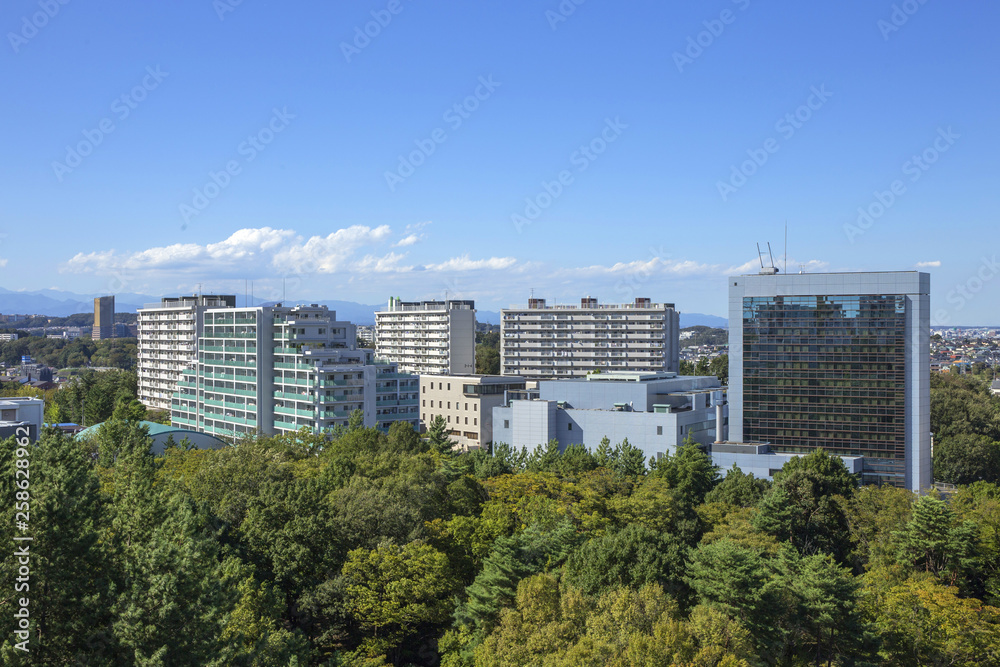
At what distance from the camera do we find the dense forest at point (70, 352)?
147625 mm

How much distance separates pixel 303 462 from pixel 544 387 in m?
23.9

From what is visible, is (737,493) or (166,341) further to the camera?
(166,341)

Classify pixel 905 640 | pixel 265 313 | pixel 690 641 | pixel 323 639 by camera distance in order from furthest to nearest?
pixel 265 313 → pixel 323 639 → pixel 905 640 → pixel 690 641

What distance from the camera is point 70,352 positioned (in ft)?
500

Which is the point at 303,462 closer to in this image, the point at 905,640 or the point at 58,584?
the point at 58,584

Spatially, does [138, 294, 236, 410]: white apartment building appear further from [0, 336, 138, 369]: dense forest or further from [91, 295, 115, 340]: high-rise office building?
[91, 295, 115, 340]: high-rise office building

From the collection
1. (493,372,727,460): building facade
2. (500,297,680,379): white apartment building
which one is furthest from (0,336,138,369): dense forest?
(493,372,727,460): building facade

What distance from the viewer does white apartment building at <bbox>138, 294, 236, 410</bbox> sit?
87.2 m

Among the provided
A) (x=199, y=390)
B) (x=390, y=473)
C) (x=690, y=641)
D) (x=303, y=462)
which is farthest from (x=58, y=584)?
(x=199, y=390)

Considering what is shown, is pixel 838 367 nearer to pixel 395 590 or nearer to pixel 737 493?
pixel 737 493

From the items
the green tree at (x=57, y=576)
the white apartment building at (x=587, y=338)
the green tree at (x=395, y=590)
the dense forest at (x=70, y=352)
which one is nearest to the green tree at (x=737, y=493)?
the green tree at (x=395, y=590)

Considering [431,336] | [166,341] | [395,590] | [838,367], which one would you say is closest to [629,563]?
[395,590]

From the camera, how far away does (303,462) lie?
3969 centimetres

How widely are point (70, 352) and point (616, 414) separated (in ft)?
432
